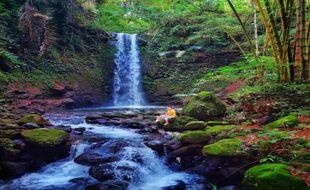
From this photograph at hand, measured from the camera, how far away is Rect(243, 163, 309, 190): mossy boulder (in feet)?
14.2

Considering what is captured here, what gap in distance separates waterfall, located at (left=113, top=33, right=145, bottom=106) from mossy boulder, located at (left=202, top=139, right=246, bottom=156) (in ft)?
37.0

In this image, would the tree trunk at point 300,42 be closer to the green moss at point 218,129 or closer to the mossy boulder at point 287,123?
the mossy boulder at point 287,123

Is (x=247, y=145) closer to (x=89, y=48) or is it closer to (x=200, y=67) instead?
(x=200, y=67)

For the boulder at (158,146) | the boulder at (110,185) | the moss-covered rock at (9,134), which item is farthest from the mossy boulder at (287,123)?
the moss-covered rock at (9,134)

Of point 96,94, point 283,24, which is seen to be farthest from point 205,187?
point 96,94

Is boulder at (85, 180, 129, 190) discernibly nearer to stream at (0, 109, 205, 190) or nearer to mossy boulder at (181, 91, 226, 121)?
stream at (0, 109, 205, 190)

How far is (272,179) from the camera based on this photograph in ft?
14.8

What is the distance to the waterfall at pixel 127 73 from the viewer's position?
17.7m

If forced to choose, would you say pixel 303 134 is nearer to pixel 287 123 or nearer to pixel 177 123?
pixel 287 123

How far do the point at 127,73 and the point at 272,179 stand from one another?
14.9 metres

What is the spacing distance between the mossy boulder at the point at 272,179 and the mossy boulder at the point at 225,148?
86 centimetres

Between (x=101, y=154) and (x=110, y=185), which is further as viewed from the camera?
(x=101, y=154)

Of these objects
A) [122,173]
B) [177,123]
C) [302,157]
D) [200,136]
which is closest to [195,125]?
[177,123]

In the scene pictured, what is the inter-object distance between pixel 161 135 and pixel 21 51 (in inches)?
387
